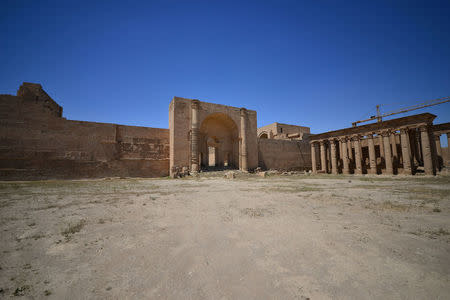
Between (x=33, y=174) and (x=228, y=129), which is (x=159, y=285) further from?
(x=228, y=129)

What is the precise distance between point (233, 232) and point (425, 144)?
70.1ft

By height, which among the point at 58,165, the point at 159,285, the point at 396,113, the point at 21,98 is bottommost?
the point at 159,285

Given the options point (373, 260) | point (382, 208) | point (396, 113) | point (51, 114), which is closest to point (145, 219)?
point (373, 260)

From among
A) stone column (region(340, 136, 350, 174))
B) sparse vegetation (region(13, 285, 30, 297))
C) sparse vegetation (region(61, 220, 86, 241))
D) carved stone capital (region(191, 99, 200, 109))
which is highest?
carved stone capital (region(191, 99, 200, 109))

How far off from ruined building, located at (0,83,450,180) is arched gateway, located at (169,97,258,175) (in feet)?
0.33

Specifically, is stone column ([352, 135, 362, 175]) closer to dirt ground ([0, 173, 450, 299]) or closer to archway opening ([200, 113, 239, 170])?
archway opening ([200, 113, 239, 170])

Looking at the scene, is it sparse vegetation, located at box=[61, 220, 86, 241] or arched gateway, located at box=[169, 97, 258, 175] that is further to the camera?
arched gateway, located at box=[169, 97, 258, 175]

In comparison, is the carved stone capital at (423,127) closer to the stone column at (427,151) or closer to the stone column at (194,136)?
the stone column at (427,151)

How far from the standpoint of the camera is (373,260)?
6.75ft

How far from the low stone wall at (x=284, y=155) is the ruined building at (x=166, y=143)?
0.14 metres

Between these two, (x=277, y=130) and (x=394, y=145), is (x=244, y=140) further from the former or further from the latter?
(x=394, y=145)

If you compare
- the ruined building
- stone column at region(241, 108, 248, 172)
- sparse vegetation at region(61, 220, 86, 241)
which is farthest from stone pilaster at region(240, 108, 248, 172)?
sparse vegetation at region(61, 220, 86, 241)

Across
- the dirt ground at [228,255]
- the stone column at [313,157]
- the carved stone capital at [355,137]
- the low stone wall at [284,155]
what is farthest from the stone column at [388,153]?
the dirt ground at [228,255]

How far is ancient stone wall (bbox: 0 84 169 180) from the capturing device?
14.2m
